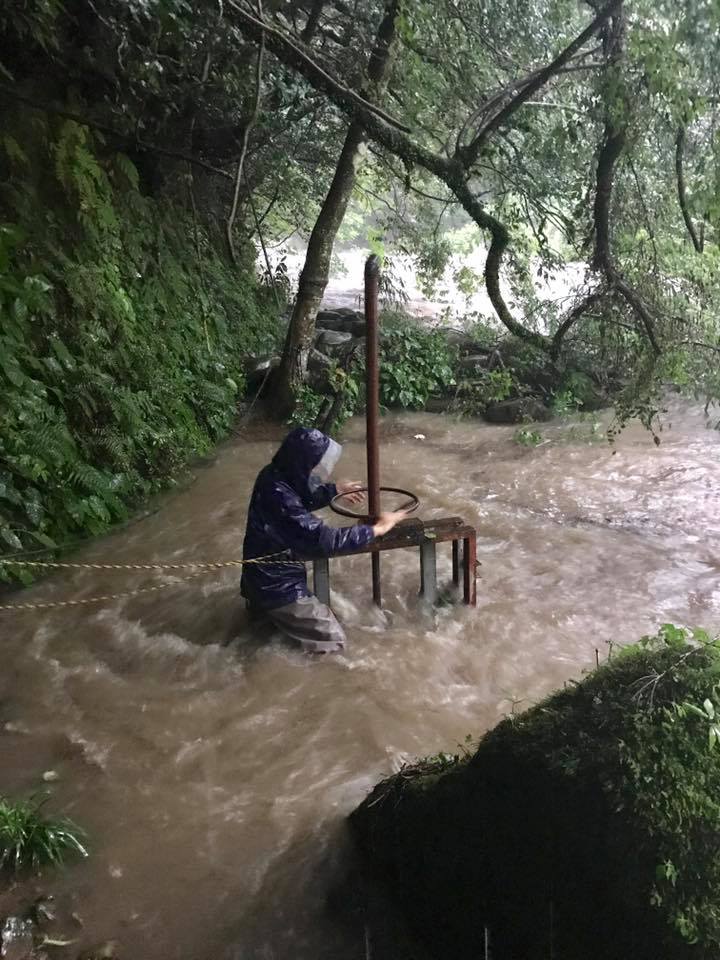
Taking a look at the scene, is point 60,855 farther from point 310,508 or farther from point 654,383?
point 654,383

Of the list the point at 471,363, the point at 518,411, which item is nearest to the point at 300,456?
the point at 518,411

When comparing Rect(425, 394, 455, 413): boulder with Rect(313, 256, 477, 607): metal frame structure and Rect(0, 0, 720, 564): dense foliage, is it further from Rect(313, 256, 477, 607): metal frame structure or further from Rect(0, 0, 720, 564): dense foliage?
Rect(313, 256, 477, 607): metal frame structure

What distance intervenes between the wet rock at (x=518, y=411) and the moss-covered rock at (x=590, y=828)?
32.2ft

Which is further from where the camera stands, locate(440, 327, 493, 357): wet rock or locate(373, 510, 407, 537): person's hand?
locate(440, 327, 493, 357): wet rock

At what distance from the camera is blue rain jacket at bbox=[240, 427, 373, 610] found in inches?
196

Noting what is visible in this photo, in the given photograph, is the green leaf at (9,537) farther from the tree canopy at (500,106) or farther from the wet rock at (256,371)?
the wet rock at (256,371)

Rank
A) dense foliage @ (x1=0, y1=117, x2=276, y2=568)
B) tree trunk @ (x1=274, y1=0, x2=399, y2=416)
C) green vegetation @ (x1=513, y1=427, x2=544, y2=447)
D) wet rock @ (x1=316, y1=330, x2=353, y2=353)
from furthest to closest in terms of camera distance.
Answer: wet rock @ (x1=316, y1=330, x2=353, y2=353), green vegetation @ (x1=513, y1=427, x2=544, y2=447), tree trunk @ (x1=274, y1=0, x2=399, y2=416), dense foliage @ (x1=0, y1=117, x2=276, y2=568)

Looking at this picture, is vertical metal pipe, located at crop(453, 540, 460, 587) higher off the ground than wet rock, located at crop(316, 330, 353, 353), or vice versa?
wet rock, located at crop(316, 330, 353, 353)

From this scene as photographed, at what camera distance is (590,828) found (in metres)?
2.14

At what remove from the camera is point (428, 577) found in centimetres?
592

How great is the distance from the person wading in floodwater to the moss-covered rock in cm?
245

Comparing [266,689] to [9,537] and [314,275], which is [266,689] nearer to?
[9,537]

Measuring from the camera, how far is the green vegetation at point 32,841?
132 inches

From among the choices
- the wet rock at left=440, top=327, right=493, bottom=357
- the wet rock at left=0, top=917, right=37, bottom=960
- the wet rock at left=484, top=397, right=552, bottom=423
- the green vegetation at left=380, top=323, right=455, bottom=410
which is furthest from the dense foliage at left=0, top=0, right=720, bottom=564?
the wet rock at left=0, top=917, right=37, bottom=960
